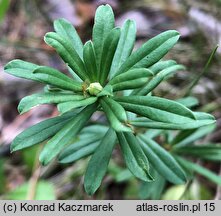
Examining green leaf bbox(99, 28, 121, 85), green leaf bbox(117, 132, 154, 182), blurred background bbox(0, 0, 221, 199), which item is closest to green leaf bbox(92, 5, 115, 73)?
green leaf bbox(99, 28, 121, 85)

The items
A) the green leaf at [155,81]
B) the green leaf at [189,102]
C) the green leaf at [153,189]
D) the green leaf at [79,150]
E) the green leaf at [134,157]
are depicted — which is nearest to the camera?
the green leaf at [134,157]

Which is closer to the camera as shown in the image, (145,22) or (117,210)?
(117,210)

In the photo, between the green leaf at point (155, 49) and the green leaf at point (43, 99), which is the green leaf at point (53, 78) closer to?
the green leaf at point (43, 99)

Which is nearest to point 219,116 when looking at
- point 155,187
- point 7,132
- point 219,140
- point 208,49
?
point 219,140

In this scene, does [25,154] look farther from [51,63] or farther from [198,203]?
[198,203]

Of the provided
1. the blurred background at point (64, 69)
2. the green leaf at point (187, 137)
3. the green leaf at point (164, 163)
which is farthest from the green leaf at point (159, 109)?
the blurred background at point (64, 69)

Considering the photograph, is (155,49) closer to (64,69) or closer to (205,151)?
(205,151)
